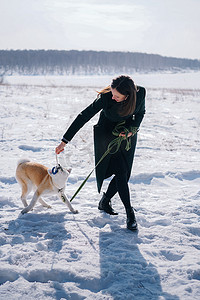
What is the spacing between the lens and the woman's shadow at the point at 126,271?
2131 mm

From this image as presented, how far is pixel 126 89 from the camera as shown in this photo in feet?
8.96

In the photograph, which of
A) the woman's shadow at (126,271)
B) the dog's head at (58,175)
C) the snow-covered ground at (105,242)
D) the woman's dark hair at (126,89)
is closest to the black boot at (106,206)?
the snow-covered ground at (105,242)

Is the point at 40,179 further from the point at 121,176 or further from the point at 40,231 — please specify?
the point at 121,176

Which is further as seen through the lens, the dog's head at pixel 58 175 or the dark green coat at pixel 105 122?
the dog's head at pixel 58 175

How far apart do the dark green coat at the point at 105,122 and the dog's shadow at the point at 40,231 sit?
76cm

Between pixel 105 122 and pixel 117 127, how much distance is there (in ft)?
0.55

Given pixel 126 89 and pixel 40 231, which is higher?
pixel 126 89

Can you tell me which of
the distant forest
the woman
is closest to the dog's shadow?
the woman

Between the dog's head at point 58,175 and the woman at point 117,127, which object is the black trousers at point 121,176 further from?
the dog's head at point 58,175

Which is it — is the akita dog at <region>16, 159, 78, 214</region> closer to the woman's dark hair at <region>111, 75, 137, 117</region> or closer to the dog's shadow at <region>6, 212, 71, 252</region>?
the dog's shadow at <region>6, 212, 71, 252</region>

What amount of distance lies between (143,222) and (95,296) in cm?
148

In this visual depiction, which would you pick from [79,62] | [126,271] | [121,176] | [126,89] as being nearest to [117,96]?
[126,89]

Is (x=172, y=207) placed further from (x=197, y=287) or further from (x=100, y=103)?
(x=100, y=103)

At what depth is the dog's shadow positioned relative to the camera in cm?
277
